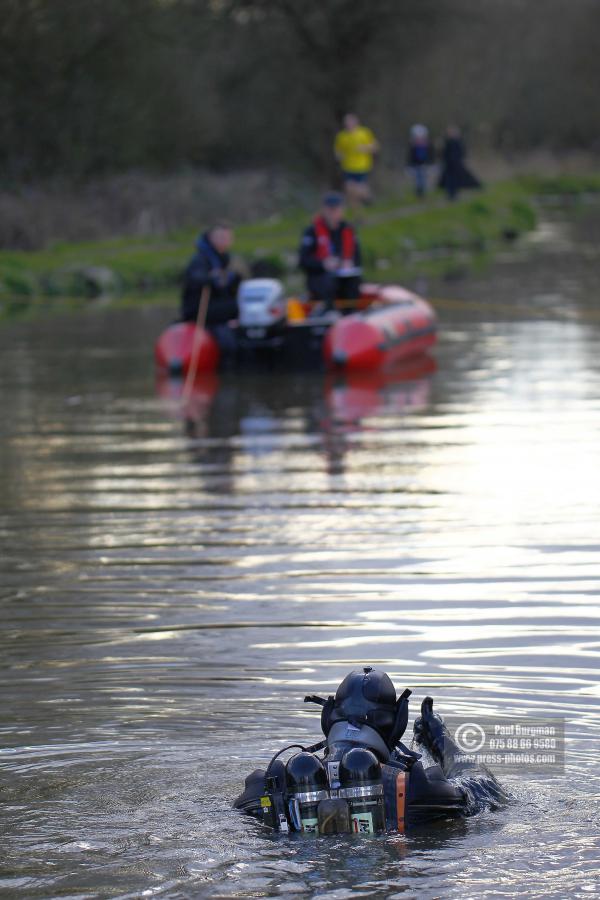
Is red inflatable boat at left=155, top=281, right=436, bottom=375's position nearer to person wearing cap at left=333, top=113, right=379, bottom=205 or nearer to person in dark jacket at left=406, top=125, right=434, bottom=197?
person wearing cap at left=333, top=113, right=379, bottom=205

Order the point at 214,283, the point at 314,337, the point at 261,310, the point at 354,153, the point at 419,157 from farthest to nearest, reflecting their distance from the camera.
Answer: the point at 419,157 → the point at 354,153 → the point at 314,337 → the point at 214,283 → the point at 261,310

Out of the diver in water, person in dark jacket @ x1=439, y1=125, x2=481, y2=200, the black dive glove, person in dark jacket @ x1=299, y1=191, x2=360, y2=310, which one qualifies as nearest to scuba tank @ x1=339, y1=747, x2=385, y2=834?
the diver in water

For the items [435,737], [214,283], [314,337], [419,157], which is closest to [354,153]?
[419,157]

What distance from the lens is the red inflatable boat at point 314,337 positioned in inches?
701

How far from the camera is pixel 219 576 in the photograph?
9555 millimetres

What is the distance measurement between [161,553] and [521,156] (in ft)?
151

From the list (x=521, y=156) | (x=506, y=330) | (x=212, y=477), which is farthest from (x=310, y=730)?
(x=521, y=156)

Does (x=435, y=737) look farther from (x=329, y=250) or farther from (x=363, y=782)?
(x=329, y=250)

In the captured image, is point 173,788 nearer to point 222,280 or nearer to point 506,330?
point 222,280

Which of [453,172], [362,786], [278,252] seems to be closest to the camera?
[362,786]

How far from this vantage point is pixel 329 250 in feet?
61.9

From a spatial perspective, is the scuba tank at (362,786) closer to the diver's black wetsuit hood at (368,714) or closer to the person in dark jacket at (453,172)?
the diver's black wetsuit hood at (368,714)

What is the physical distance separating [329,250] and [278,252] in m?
11.2

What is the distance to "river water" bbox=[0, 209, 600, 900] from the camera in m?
5.76
